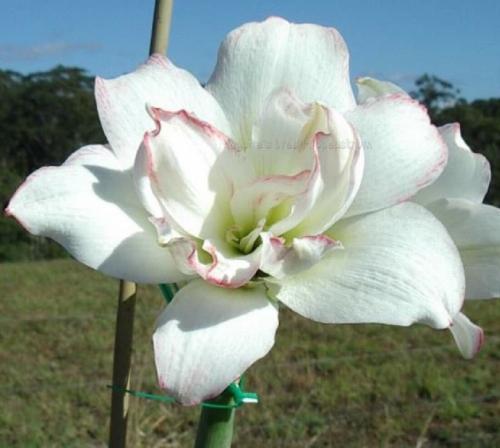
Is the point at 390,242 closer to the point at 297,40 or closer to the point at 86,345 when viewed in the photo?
the point at 297,40

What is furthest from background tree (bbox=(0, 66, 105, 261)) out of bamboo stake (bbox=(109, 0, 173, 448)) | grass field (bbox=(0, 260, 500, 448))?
bamboo stake (bbox=(109, 0, 173, 448))

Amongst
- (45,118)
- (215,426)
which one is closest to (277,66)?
(215,426)

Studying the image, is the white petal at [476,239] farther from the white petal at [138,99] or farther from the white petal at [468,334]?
the white petal at [138,99]

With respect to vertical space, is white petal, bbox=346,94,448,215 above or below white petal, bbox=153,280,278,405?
above

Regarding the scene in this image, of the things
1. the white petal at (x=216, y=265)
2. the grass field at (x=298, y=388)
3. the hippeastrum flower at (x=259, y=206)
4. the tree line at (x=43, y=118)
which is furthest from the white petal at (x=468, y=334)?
the tree line at (x=43, y=118)

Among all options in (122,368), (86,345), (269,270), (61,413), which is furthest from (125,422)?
(86,345)

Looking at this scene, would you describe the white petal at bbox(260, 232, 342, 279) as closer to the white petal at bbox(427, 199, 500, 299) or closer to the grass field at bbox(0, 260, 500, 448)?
the white petal at bbox(427, 199, 500, 299)
